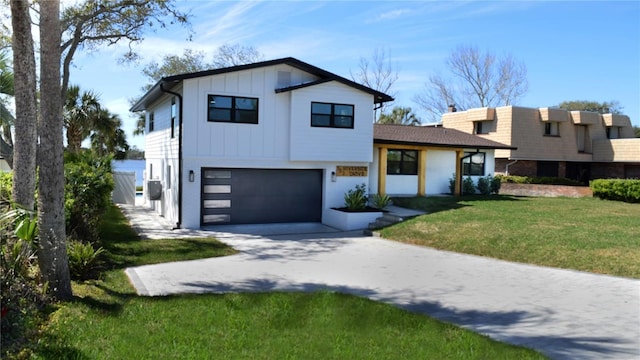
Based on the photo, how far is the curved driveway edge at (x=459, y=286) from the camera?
5.97 metres

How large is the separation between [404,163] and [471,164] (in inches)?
171

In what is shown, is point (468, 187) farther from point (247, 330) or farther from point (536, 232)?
point (247, 330)

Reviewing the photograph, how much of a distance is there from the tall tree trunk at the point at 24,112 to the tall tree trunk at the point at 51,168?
2.90ft

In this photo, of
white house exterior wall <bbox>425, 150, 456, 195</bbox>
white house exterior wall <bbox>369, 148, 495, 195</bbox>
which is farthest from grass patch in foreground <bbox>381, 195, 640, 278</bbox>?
white house exterior wall <bbox>425, 150, 456, 195</bbox>

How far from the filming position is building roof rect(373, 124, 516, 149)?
65.4 feet

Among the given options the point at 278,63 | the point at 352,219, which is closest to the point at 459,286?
the point at 352,219

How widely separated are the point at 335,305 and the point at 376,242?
6708 millimetres

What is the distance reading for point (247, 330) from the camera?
18.7 ft

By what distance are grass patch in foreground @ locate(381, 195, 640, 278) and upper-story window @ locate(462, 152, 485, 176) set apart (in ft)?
15.3

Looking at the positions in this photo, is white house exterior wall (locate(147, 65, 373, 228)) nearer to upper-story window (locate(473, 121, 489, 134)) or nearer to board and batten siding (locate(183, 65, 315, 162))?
board and batten siding (locate(183, 65, 315, 162))

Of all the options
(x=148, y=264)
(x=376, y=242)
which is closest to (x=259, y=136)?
(x=376, y=242)

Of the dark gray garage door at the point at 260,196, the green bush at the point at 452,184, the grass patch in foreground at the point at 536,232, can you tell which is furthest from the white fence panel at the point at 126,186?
the green bush at the point at 452,184

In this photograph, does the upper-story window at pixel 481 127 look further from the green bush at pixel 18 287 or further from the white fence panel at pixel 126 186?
the green bush at pixel 18 287

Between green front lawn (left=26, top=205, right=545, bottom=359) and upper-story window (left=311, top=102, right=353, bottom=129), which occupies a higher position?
upper-story window (left=311, top=102, right=353, bottom=129)
